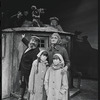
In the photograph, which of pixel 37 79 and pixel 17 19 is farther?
pixel 17 19

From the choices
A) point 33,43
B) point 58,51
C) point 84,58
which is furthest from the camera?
point 84,58

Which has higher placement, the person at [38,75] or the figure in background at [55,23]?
the figure in background at [55,23]

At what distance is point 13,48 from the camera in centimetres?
392

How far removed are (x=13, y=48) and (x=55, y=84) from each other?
1.37 metres

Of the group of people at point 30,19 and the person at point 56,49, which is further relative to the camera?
the group of people at point 30,19

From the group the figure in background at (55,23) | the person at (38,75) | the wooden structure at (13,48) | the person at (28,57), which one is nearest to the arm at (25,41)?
Answer: the person at (28,57)

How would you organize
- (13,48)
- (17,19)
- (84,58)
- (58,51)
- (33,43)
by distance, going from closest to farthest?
(58,51)
(33,43)
(13,48)
(17,19)
(84,58)

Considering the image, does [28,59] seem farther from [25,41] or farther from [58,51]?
[58,51]

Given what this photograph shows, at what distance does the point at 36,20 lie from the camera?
4000 mm

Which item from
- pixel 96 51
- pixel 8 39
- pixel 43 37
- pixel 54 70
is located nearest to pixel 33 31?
pixel 43 37

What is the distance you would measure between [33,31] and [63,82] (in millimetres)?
1403

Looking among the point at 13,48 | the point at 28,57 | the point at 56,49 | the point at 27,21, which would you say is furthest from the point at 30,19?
the point at 56,49

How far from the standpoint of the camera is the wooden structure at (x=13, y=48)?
3848mm

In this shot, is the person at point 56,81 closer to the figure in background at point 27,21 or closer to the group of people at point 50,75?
the group of people at point 50,75
